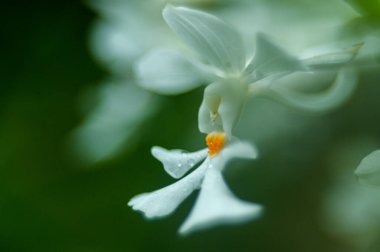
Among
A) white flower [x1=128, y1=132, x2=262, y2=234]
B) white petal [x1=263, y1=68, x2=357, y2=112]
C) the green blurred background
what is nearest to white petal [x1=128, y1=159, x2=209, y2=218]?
white flower [x1=128, y1=132, x2=262, y2=234]

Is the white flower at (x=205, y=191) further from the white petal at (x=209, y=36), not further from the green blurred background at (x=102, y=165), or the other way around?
the green blurred background at (x=102, y=165)

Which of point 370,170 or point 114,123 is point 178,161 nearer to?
point 370,170

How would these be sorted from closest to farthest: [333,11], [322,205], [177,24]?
[177,24] → [333,11] → [322,205]

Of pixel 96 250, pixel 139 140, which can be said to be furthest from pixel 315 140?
pixel 96 250

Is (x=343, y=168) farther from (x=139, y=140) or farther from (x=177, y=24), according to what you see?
(x=177, y=24)

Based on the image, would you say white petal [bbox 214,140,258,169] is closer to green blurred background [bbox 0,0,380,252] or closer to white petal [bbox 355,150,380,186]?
white petal [bbox 355,150,380,186]
